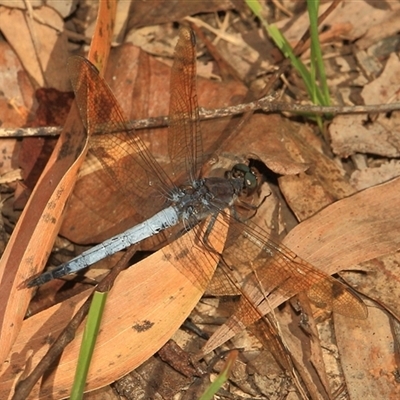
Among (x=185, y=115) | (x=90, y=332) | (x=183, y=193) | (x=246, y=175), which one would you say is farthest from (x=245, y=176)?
(x=90, y=332)

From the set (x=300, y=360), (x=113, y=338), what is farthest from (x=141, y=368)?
(x=300, y=360)

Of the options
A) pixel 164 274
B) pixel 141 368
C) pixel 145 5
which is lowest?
pixel 141 368

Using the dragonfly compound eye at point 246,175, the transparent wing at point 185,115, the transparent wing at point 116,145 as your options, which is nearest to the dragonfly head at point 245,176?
the dragonfly compound eye at point 246,175

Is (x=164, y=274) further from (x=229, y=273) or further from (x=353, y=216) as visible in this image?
(x=353, y=216)

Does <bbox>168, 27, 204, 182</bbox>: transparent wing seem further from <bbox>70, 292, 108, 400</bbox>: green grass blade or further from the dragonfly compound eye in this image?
<bbox>70, 292, 108, 400</bbox>: green grass blade

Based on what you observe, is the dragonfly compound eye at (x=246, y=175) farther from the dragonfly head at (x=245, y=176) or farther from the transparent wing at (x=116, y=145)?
the transparent wing at (x=116, y=145)

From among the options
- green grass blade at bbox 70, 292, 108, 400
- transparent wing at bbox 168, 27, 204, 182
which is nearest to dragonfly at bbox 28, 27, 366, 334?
transparent wing at bbox 168, 27, 204, 182

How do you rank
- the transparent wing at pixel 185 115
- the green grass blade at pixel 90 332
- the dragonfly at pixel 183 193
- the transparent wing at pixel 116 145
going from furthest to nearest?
the transparent wing at pixel 185 115
the transparent wing at pixel 116 145
the dragonfly at pixel 183 193
the green grass blade at pixel 90 332

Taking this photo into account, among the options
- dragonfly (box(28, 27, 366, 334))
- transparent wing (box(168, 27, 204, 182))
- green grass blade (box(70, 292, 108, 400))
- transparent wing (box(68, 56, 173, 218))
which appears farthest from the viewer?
transparent wing (box(168, 27, 204, 182))
